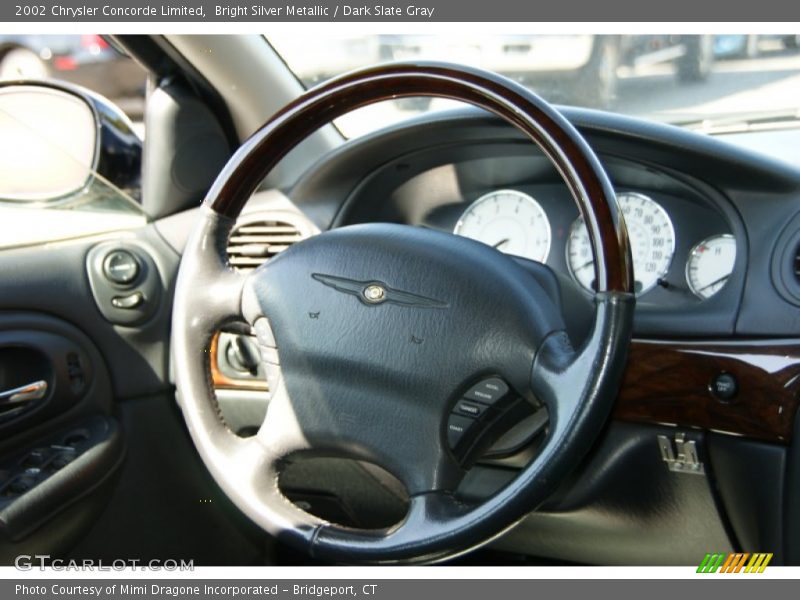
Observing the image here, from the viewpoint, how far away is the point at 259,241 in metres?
1.93

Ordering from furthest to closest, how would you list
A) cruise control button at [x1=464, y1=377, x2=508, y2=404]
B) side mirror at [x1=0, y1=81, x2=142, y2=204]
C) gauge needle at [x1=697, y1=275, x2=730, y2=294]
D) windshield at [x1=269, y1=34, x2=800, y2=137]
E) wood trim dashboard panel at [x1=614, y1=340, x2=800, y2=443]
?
1. side mirror at [x1=0, y1=81, x2=142, y2=204]
2. windshield at [x1=269, y1=34, x2=800, y2=137]
3. gauge needle at [x1=697, y1=275, x2=730, y2=294]
4. wood trim dashboard panel at [x1=614, y1=340, x2=800, y2=443]
5. cruise control button at [x1=464, y1=377, x2=508, y2=404]

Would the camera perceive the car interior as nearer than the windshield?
Yes

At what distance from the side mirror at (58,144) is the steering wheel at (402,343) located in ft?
2.27

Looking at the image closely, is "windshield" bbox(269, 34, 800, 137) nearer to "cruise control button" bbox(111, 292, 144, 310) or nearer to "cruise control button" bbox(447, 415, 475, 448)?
"cruise control button" bbox(111, 292, 144, 310)

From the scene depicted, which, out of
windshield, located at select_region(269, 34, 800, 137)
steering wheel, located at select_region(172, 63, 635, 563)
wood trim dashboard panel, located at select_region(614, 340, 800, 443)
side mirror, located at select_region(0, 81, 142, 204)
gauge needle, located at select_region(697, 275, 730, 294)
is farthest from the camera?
side mirror, located at select_region(0, 81, 142, 204)

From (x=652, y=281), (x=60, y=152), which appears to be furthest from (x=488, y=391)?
(x=60, y=152)

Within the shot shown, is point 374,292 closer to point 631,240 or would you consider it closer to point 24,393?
point 631,240

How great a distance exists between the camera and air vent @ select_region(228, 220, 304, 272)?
1.91m

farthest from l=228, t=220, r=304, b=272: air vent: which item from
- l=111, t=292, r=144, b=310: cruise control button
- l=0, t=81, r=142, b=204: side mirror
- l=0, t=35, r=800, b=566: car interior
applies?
l=0, t=81, r=142, b=204: side mirror

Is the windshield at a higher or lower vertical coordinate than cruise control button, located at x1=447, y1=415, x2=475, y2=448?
higher

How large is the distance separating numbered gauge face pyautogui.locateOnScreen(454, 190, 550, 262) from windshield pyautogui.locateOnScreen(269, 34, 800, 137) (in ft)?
0.82

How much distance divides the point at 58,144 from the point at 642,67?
130 centimetres

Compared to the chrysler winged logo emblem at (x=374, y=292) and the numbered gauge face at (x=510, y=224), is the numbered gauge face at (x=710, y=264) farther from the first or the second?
the chrysler winged logo emblem at (x=374, y=292)
